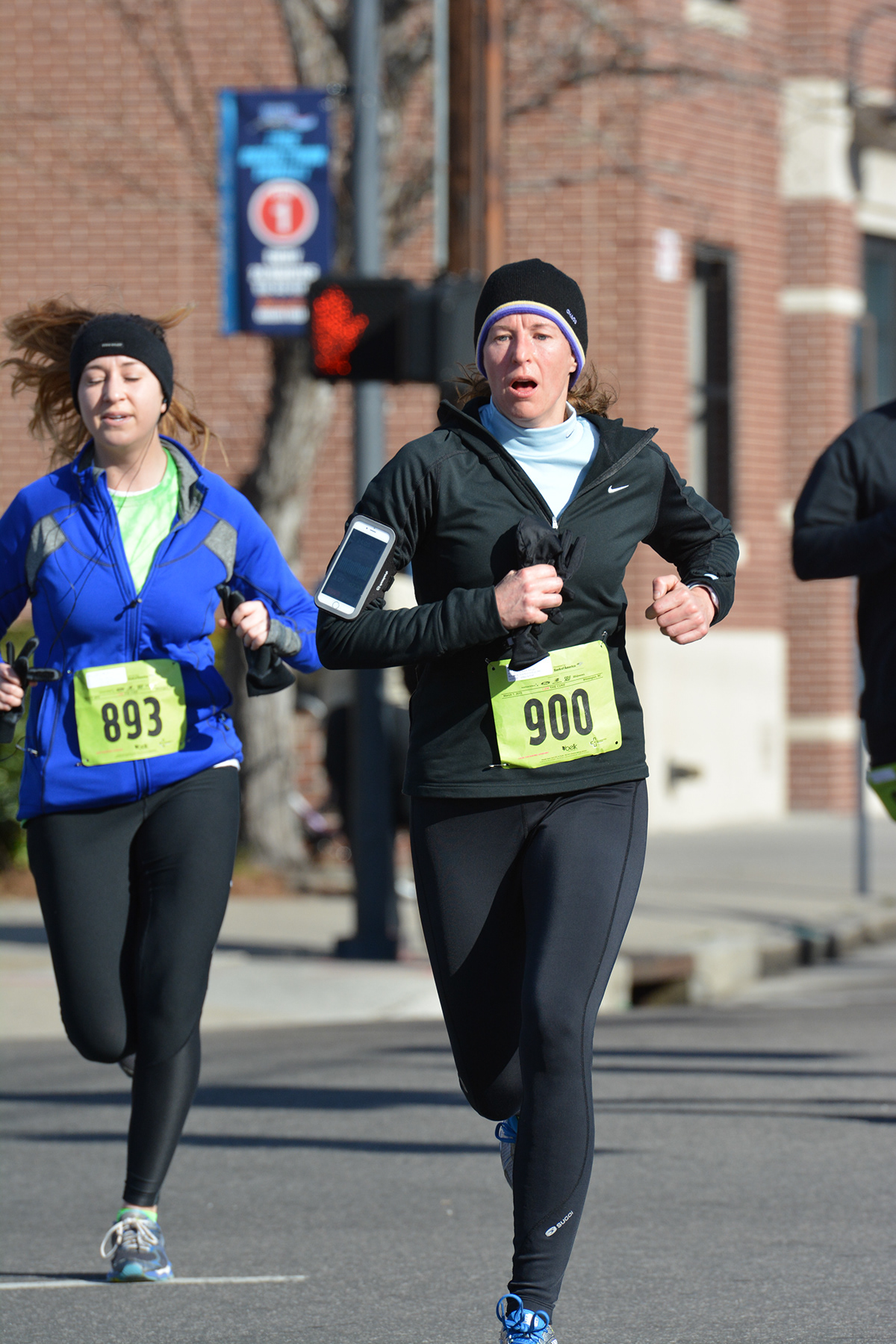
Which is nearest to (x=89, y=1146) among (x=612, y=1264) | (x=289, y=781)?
(x=612, y=1264)

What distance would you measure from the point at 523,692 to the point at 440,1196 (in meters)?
2.23

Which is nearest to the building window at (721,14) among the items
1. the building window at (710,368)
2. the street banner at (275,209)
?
the building window at (710,368)

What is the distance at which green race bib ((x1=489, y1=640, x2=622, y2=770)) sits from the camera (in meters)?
3.76

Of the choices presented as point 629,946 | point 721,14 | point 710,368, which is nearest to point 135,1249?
point 629,946

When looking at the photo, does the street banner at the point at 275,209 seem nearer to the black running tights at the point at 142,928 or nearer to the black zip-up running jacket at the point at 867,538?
the black zip-up running jacket at the point at 867,538

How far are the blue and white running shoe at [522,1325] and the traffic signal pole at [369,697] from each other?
6.74 m

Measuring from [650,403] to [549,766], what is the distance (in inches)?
529

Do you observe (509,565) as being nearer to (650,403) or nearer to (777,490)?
(650,403)

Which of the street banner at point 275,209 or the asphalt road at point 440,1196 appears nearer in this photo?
the asphalt road at point 440,1196

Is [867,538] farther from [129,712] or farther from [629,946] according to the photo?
[629,946]

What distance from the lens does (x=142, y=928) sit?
4527 mm

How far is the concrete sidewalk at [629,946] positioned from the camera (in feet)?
30.2

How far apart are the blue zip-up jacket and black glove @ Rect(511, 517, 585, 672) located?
100 centimetres

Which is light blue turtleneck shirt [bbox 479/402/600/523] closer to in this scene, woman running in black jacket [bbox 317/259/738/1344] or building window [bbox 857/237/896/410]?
woman running in black jacket [bbox 317/259/738/1344]
